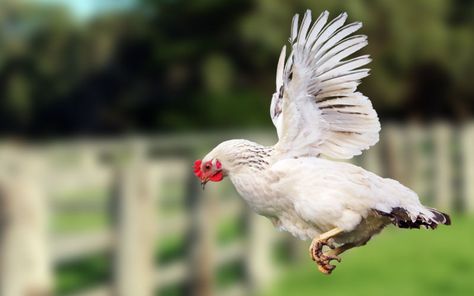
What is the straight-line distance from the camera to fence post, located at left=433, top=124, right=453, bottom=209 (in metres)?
8.80

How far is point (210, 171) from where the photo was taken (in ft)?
1.52

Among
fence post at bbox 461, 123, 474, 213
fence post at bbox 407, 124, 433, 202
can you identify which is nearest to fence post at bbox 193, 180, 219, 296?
fence post at bbox 407, 124, 433, 202

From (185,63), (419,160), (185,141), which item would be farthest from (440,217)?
(185,63)

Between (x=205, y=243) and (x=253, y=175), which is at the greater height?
(x=253, y=175)

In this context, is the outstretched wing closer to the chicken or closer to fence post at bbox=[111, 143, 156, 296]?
the chicken

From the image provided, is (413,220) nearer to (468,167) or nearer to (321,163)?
(321,163)

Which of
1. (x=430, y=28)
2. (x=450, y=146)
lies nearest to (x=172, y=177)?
(x=450, y=146)

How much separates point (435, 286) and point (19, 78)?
1203 cm

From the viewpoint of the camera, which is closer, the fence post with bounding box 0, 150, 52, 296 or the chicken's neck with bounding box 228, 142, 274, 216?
the chicken's neck with bounding box 228, 142, 274, 216

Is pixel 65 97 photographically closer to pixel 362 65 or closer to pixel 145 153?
pixel 145 153

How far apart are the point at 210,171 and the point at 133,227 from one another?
346 centimetres

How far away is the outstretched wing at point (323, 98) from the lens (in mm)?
456

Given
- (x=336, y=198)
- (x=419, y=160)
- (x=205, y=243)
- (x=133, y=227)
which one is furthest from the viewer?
(x=419, y=160)

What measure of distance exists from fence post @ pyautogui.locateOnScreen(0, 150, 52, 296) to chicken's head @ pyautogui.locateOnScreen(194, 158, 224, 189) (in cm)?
252
